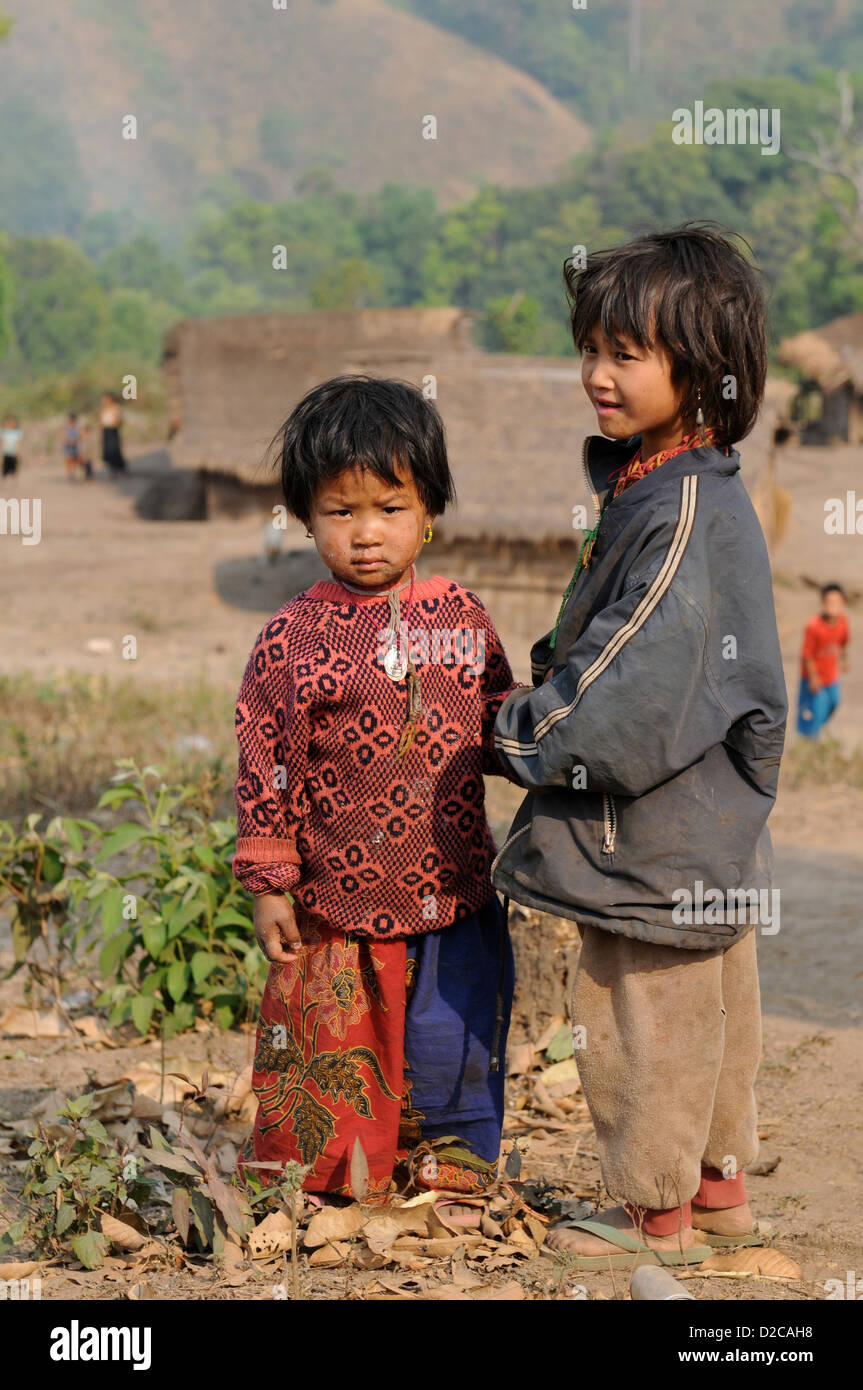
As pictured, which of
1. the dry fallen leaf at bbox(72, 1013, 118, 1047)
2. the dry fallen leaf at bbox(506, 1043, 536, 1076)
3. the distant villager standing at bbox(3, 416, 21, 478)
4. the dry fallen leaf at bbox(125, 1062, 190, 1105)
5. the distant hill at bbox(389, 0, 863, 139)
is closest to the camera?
the dry fallen leaf at bbox(125, 1062, 190, 1105)

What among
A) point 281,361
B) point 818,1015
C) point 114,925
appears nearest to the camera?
point 114,925

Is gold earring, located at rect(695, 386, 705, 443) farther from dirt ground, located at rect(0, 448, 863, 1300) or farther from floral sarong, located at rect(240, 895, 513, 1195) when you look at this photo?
dirt ground, located at rect(0, 448, 863, 1300)

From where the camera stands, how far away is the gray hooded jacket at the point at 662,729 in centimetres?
202

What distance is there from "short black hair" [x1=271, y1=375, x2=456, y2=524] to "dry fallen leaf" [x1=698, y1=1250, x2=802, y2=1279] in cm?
132

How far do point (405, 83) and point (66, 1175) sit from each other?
121 m

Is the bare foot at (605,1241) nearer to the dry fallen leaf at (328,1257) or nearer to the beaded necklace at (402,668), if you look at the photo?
the dry fallen leaf at (328,1257)

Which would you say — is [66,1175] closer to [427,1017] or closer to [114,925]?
[427,1017]

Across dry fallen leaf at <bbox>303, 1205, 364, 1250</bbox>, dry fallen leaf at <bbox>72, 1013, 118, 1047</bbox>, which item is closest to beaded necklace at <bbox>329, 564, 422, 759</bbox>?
dry fallen leaf at <bbox>303, 1205, 364, 1250</bbox>

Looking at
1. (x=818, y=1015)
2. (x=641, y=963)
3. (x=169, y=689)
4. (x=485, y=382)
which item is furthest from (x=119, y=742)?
(x=485, y=382)

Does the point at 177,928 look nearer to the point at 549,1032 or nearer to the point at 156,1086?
the point at 156,1086

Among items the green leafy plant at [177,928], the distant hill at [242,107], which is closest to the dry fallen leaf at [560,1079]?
the green leafy plant at [177,928]

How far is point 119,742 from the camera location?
6.22 meters

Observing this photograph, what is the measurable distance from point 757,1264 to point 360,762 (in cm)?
103

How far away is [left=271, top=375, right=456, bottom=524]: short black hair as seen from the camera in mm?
2203
